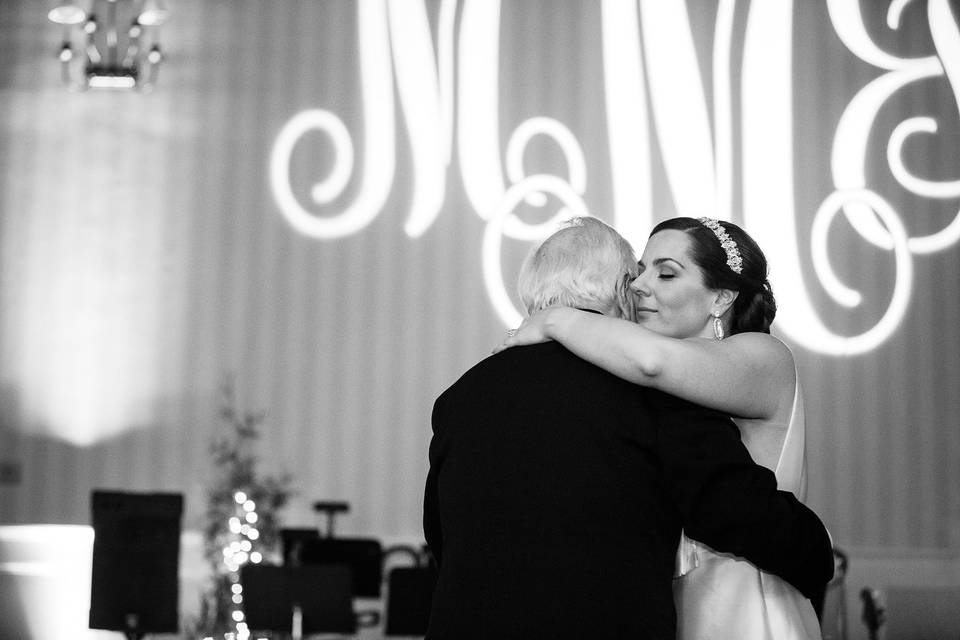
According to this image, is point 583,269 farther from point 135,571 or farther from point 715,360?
point 135,571

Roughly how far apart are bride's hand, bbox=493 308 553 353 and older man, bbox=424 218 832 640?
14 millimetres

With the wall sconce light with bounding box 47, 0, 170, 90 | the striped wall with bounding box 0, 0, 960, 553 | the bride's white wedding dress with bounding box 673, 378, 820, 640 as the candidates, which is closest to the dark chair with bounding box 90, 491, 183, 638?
the striped wall with bounding box 0, 0, 960, 553

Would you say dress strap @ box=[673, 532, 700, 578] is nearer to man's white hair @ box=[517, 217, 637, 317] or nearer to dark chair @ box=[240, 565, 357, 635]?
man's white hair @ box=[517, 217, 637, 317]

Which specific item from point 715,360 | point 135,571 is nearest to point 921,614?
point 715,360

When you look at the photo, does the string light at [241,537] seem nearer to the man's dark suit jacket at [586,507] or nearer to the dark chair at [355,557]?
the dark chair at [355,557]

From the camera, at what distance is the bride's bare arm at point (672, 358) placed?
69.1 inches

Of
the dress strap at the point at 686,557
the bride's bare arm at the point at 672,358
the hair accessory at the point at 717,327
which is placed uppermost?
the hair accessory at the point at 717,327

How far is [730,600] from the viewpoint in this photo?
1876mm

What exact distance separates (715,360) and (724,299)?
0.33 meters

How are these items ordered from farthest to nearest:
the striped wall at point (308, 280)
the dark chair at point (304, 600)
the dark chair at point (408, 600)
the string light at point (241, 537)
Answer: the striped wall at point (308, 280) < the string light at point (241, 537) < the dark chair at point (408, 600) < the dark chair at point (304, 600)

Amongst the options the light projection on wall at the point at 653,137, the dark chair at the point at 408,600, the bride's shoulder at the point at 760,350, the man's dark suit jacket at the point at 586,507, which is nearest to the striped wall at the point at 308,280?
the light projection on wall at the point at 653,137

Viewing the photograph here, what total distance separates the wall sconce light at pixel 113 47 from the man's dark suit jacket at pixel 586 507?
7.08m

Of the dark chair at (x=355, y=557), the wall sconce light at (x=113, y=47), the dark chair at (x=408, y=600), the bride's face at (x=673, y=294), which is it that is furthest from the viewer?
the wall sconce light at (x=113, y=47)

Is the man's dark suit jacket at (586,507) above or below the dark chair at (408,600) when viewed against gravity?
above
